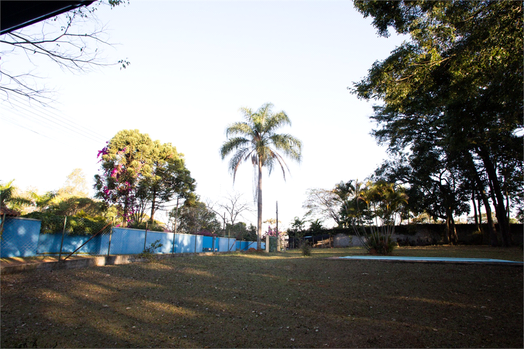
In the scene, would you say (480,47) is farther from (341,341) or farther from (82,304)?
(82,304)

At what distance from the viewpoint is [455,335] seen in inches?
150

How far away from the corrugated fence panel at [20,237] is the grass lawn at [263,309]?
Answer: 10.8 ft

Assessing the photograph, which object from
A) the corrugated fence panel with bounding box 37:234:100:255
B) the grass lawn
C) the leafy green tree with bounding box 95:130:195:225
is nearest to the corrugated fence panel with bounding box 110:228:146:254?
the corrugated fence panel with bounding box 37:234:100:255

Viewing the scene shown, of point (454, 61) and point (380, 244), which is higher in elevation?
point (454, 61)

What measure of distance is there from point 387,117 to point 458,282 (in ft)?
60.2

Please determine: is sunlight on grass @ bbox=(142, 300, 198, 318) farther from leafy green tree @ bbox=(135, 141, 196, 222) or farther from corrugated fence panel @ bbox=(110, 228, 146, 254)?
leafy green tree @ bbox=(135, 141, 196, 222)

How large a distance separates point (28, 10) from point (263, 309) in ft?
16.0

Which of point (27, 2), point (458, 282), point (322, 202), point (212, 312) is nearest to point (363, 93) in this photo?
point (458, 282)

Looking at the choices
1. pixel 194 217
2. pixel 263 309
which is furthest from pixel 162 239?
pixel 263 309

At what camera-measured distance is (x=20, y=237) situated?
9.33 metres

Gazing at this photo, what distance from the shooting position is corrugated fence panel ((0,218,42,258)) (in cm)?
893

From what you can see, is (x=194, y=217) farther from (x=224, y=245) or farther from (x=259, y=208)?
(x=259, y=208)

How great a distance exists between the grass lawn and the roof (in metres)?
3.40

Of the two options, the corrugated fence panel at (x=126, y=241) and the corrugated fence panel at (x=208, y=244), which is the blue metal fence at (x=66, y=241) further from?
the corrugated fence panel at (x=208, y=244)
